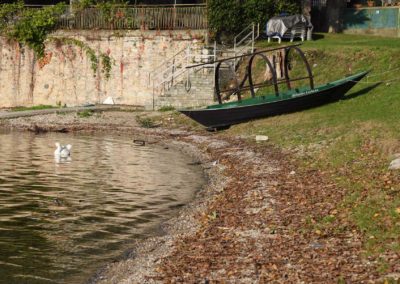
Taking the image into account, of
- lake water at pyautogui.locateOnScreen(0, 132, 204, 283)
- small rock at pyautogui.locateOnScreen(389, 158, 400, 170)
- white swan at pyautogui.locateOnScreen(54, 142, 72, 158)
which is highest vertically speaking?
small rock at pyautogui.locateOnScreen(389, 158, 400, 170)

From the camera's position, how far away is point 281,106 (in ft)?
111

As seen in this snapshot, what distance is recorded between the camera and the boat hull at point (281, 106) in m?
33.8

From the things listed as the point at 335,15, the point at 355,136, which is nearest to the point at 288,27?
the point at 335,15

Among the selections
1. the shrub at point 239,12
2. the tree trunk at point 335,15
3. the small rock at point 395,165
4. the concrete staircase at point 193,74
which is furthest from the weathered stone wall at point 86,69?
the small rock at point 395,165

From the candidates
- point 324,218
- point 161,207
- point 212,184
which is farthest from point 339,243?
point 212,184

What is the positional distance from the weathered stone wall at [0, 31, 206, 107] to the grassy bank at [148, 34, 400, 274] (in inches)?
247

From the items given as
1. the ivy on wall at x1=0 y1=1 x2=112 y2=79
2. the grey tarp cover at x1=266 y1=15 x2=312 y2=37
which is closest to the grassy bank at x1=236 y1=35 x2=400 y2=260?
the grey tarp cover at x1=266 y1=15 x2=312 y2=37

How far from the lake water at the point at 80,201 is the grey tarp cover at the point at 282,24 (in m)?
13.3

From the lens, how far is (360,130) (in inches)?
1068

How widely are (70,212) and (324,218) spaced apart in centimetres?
774

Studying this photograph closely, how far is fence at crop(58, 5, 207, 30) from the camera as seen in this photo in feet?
153

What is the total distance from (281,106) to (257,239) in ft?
59.7

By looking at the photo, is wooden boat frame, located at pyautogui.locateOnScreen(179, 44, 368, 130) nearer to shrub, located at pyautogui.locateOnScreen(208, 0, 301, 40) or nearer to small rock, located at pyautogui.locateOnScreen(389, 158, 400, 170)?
shrub, located at pyautogui.locateOnScreen(208, 0, 301, 40)

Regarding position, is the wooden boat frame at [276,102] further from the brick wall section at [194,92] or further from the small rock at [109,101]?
the small rock at [109,101]
